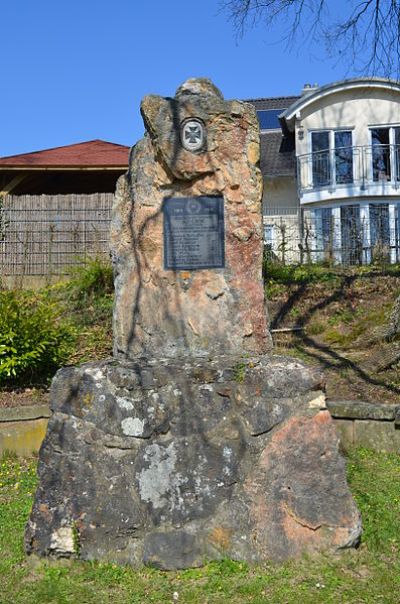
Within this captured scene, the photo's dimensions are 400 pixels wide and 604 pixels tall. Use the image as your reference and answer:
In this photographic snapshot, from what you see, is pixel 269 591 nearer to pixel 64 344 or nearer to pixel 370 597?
pixel 370 597

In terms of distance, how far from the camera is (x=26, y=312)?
8719mm

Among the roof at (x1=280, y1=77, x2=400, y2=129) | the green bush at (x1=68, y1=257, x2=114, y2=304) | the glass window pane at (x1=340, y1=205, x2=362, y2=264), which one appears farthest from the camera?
the roof at (x1=280, y1=77, x2=400, y2=129)

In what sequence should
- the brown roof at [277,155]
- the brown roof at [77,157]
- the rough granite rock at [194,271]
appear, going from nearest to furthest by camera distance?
the rough granite rock at [194,271], the brown roof at [77,157], the brown roof at [277,155]

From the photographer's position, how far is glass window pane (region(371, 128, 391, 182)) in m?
25.1

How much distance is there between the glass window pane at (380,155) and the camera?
25141 millimetres

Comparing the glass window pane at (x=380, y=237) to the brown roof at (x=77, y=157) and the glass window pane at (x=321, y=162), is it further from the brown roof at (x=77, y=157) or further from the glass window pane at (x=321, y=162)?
the glass window pane at (x=321, y=162)

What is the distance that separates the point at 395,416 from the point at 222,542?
9.84 feet

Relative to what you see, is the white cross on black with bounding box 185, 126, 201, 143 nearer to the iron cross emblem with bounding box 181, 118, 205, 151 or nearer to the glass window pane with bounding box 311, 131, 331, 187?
the iron cross emblem with bounding box 181, 118, 205, 151

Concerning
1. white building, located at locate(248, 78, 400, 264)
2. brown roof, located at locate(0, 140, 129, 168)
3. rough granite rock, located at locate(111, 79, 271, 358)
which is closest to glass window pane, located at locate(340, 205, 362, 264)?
brown roof, located at locate(0, 140, 129, 168)

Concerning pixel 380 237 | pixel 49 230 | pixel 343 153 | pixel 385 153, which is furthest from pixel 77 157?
pixel 385 153

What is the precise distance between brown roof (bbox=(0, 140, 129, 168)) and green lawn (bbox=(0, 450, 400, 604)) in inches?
557

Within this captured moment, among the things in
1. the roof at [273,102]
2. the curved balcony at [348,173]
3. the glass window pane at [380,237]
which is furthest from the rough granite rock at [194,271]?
the roof at [273,102]

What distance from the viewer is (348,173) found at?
25.2 metres

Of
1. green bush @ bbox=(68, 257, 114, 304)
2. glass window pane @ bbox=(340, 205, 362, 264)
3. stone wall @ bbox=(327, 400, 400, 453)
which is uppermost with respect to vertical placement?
glass window pane @ bbox=(340, 205, 362, 264)
